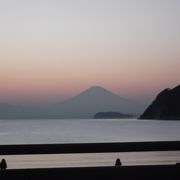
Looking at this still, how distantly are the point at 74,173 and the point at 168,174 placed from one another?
116 cm

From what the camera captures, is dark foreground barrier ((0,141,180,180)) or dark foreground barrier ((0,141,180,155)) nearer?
dark foreground barrier ((0,141,180,180))

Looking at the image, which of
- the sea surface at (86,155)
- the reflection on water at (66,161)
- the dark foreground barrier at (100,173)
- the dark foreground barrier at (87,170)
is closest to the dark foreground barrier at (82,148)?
the dark foreground barrier at (87,170)

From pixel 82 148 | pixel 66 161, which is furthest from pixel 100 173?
pixel 66 161

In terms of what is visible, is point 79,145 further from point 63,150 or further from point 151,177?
point 151,177

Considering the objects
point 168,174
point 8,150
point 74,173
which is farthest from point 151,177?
point 8,150

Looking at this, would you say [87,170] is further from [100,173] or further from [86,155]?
[86,155]

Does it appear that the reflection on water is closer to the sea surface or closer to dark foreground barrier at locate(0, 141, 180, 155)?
the sea surface

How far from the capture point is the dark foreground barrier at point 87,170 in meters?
5.81

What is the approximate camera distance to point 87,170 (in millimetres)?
5969

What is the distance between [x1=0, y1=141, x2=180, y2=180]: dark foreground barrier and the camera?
581 cm

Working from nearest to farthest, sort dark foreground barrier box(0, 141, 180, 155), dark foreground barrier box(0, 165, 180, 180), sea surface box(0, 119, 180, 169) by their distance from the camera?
dark foreground barrier box(0, 165, 180, 180) < dark foreground barrier box(0, 141, 180, 155) < sea surface box(0, 119, 180, 169)

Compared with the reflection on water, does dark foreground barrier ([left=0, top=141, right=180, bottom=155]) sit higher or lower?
lower

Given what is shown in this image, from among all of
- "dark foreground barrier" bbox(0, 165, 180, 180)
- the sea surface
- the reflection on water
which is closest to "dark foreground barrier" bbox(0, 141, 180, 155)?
"dark foreground barrier" bbox(0, 165, 180, 180)

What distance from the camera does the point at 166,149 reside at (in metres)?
6.39
